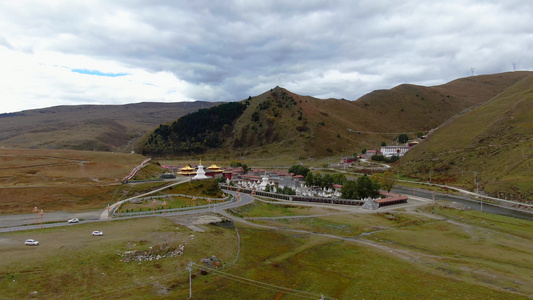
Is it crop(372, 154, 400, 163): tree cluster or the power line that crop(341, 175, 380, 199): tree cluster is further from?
crop(372, 154, 400, 163): tree cluster

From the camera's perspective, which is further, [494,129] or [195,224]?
[494,129]

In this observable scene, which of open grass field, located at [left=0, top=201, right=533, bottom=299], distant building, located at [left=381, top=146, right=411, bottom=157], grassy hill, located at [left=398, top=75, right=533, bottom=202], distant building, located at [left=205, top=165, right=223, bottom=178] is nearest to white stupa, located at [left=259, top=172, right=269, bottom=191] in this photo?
distant building, located at [left=205, top=165, right=223, bottom=178]

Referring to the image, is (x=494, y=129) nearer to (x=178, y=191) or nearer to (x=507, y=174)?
(x=507, y=174)

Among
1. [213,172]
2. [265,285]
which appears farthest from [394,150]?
[265,285]

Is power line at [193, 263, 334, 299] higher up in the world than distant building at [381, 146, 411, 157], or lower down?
lower down

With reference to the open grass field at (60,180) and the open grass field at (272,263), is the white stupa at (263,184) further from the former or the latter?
the open grass field at (272,263)

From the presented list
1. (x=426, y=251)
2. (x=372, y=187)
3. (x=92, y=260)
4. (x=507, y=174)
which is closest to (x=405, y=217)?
(x=372, y=187)

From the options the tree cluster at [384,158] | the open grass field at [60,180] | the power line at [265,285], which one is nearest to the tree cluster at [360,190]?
the open grass field at [60,180]
